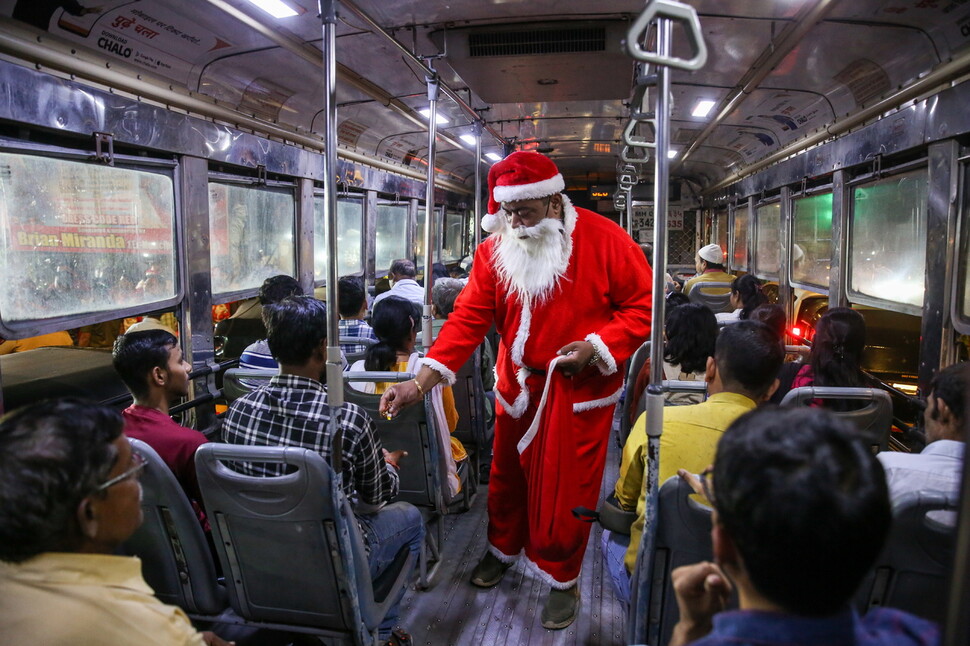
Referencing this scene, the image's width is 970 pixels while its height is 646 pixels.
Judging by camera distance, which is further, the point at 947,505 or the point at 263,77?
the point at 263,77

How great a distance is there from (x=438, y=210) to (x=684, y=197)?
538 cm

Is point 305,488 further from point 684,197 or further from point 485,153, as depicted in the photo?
point 684,197

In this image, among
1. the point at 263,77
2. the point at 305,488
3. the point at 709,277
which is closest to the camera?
the point at 305,488

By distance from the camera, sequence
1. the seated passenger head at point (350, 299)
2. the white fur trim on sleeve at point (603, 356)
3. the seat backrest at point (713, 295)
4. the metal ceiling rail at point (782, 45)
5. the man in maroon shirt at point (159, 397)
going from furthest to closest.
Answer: the seat backrest at point (713, 295) → the seated passenger head at point (350, 299) → the metal ceiling rail at point (782, 45) → the white fur trim on sleeve at point (603, 356) → the man in maroon shirt at point (159, 397)

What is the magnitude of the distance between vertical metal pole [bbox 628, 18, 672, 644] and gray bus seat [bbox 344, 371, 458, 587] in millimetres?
1236

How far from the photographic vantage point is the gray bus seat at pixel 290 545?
182 cm

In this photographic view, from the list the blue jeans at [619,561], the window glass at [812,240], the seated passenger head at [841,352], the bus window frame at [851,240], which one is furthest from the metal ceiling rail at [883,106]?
the blue jeans at [619,561]

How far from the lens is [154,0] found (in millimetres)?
3350

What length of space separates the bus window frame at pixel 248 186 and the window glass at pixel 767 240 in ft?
17.8

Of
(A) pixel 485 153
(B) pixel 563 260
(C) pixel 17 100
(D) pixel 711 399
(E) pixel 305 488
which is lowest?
(E) pixel 305 488

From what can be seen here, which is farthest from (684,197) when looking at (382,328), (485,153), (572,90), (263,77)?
(382,328)

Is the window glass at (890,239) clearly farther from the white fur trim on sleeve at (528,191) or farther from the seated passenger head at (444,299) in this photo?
the seated passenger head at (444,299)

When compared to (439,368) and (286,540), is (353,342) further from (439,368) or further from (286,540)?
(286,540)

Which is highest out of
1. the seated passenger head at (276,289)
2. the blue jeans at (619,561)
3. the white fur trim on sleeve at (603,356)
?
the seated passenger head at (276,289)
